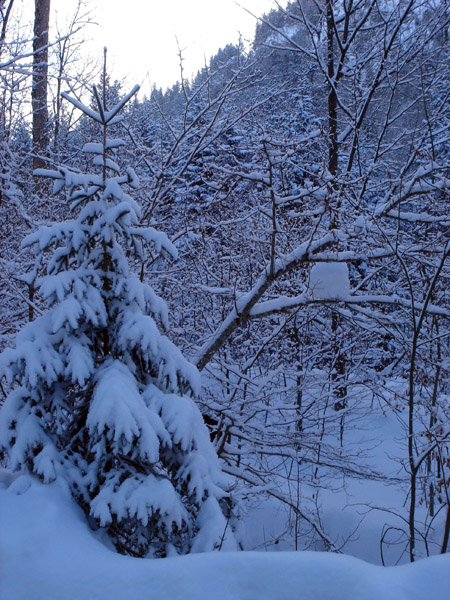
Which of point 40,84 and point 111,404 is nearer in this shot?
point 111,404

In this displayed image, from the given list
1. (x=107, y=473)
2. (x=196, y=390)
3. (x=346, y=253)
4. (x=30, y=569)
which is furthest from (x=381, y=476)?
(x=30, y=569)

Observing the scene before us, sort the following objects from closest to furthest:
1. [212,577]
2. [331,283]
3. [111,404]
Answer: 1. [212,577]
2. [111,404]
3. [331,283]

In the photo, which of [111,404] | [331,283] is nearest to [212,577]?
[111,404]

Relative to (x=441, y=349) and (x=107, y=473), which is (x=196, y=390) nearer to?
(x=107, y=473)

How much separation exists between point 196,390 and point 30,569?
1.66 metres

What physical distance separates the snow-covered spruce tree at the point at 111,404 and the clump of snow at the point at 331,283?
8.74ft

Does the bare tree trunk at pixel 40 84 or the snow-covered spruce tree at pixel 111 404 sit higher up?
the bare tree trunk at pixel 40 84

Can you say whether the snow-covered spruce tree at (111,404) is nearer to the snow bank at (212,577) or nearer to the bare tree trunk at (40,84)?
the snow bank at (212,577)

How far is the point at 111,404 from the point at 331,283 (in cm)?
369

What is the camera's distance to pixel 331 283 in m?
5.75

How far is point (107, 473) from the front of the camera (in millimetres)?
2988

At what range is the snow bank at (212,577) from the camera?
174 centimetres

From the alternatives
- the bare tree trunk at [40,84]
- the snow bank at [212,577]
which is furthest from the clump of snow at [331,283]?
the bare tree trunk at [40,84]

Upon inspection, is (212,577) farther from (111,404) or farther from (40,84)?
(40,84)
